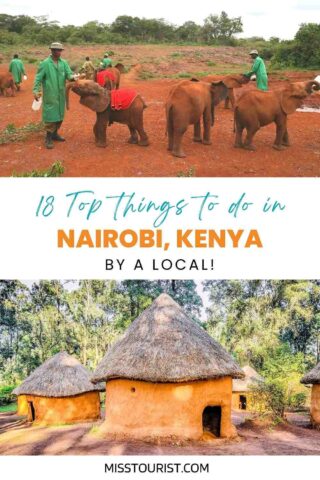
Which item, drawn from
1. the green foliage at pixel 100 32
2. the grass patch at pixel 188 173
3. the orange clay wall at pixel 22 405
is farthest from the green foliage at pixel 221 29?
the orange clay wall at pixel 22 405

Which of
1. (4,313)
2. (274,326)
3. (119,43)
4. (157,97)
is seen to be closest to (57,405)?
(157,97)

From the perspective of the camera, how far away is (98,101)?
38.9 feet

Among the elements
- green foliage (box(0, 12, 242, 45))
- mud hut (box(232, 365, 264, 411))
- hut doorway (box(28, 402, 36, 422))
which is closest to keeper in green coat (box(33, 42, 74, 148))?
hut doorway (box(28, 402, 36, 422))

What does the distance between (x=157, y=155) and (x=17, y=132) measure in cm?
300

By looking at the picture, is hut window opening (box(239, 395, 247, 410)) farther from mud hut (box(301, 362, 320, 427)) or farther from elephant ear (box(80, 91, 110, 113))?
elephant ear (box(80, 91, 110, 113))

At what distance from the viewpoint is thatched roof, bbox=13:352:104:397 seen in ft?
44.2

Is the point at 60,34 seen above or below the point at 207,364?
above

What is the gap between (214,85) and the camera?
12547mm

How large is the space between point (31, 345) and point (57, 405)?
11119 millimetres

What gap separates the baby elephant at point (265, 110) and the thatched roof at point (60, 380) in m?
5.60

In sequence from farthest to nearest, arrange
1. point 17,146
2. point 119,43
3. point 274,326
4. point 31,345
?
point 119,43 < point 31,345 < point 274,326 < point 17,146

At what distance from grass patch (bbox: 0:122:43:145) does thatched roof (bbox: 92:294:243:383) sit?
4052 mm

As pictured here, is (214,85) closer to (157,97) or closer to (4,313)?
(157,97)

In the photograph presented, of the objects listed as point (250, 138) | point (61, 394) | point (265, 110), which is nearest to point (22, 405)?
point (61, 394)
